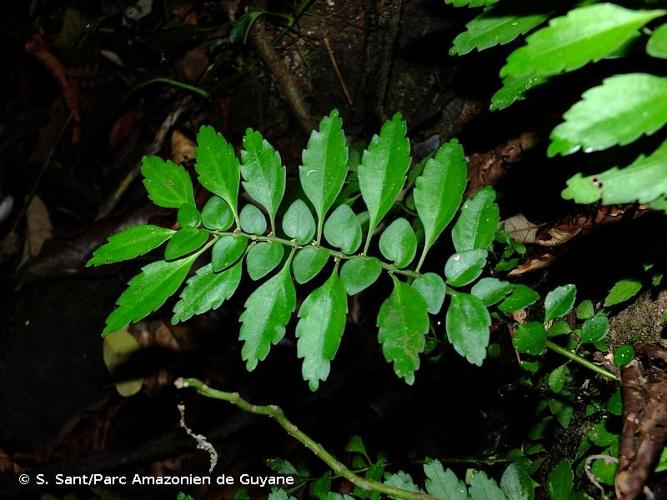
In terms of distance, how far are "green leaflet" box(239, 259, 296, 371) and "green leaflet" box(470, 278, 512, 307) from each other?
0.37m

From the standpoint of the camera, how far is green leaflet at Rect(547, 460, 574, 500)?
126 centimetres

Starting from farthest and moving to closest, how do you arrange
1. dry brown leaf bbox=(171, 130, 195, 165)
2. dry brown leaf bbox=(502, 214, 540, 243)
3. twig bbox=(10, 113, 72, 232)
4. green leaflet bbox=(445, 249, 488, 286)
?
twig bbox=(10, 113, 72, 232) → dry brown leaf bbox=(171, 130, 195, 165) → dry brown leaf bbox=(502, 214, 540, 243) → green leaflet bbox=(445, 249, 488, 286)

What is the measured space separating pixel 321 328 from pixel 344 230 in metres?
0.22

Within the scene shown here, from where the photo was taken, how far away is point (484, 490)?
1286 millimetres

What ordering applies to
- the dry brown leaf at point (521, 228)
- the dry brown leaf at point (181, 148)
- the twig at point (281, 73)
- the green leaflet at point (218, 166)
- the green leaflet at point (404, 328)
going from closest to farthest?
the green leaflet at point (404, 328)
the green leaflet at point (218, 166)
the dry brown leaf at point (521, 228)
the twig at point (281, 73)
the dry brown leaf at point (181, 148)

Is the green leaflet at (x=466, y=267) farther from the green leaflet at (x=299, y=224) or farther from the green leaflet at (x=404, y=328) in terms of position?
the green leaflet at (x=299, y=224)

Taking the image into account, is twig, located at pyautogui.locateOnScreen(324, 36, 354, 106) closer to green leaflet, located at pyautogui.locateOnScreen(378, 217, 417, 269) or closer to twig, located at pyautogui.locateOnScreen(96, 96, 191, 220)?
twig, located at pyautogui.locateOnScreen(96, 96, 191, 220)

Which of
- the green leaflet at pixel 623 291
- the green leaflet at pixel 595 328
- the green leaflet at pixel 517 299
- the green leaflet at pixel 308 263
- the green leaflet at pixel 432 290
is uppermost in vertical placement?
the green leaflet at pixel 308 263

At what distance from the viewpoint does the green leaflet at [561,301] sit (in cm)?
132

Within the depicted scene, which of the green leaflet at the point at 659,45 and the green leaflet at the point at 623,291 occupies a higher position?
the green leaflet at the point at 659,45

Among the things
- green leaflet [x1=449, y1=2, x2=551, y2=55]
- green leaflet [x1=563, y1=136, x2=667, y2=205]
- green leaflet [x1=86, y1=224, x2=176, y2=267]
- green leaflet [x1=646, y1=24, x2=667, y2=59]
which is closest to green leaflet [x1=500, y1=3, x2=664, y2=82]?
green leaflet [x1=646, y1=24, x2=667, y2=59]

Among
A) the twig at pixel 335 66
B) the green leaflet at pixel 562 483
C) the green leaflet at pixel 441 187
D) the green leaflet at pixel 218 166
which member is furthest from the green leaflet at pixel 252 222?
the twig at pixel 335 66

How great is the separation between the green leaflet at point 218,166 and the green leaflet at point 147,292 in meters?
0.16

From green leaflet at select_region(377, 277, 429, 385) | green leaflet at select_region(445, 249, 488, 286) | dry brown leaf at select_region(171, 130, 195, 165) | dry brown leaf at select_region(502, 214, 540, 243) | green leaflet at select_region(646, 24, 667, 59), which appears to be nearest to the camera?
green leaflet at select_region(646, 24, 667, 59)
